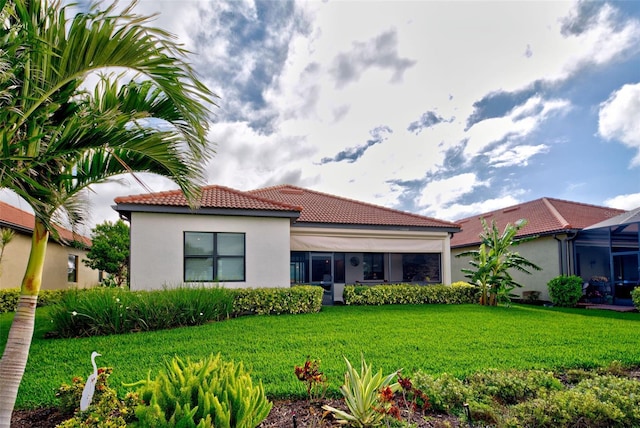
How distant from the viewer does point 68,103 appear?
15.5 feet

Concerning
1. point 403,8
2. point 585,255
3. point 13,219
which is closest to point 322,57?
point 403,8

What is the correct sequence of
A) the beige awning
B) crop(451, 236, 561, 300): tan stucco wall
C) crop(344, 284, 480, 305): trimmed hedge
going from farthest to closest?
crop(451, 236, 561, 300): tan stucco wall, the beige awning, crop(344, 284, 480, 305): trimmed hedge

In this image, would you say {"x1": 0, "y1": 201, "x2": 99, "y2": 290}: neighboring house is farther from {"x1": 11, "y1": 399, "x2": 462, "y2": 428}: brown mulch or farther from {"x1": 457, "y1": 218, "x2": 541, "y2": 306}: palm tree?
{"x1": 457, "y1": 218, "x2": 541, "y2": 306}: palm tree

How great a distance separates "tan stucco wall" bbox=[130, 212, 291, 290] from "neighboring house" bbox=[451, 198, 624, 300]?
46.3 ft

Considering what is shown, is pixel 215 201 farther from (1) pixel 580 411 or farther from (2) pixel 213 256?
(1) pixel 580 411

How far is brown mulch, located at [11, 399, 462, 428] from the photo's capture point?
412 centimetres

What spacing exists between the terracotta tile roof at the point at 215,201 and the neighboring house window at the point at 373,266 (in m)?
9.89

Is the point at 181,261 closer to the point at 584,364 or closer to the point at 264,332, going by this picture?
the point at 264,332

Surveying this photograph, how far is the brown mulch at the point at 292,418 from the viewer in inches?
162

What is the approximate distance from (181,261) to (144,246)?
1.41 meters

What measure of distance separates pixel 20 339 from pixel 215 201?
11.3 m

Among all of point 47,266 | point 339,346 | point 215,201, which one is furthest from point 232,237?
point 47,266

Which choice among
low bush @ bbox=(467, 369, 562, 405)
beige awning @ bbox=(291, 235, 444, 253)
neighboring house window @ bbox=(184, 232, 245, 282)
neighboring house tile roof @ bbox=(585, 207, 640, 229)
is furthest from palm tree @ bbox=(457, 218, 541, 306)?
low bush @ bbox=(467, 369, 562, 405)

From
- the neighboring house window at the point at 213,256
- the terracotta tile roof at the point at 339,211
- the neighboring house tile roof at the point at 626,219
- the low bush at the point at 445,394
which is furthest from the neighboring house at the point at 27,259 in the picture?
the neighboring house tile roof at the point at 626,219
